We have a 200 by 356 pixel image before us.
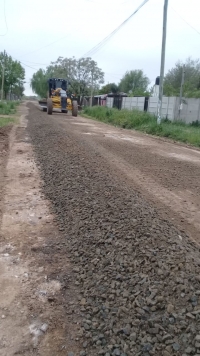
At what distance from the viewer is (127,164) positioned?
8438mm

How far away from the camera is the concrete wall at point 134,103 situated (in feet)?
92.5

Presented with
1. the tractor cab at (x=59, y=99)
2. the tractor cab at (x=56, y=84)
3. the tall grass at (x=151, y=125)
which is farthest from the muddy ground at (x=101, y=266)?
the tractor cab at (x=56, y=84)

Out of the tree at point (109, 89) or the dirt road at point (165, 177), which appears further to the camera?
the tree at point (109, 89)

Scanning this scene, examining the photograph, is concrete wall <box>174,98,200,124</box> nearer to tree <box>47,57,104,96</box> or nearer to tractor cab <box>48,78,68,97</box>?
tractor cab <box>48,78,68,97</box>

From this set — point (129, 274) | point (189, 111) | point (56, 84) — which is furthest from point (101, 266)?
point (56, 84)

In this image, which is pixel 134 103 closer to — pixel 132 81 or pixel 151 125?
pixel 151 125

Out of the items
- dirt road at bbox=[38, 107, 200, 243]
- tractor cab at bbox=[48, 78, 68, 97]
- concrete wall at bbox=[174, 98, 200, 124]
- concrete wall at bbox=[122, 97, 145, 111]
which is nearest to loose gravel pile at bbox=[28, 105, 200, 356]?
dirt road at bbox=[38, 107, 200, 243]

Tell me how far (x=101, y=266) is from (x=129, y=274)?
0.36 meters

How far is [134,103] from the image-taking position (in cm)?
2977

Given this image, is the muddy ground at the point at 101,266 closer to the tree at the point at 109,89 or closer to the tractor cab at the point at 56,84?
the tractor cab at the point at 56,84

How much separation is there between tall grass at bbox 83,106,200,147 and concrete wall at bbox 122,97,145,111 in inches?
122

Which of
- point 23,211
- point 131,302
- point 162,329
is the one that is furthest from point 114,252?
point 23,211

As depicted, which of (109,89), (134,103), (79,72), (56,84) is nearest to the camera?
(56,84)

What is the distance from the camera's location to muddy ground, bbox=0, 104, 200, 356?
2457 mm
